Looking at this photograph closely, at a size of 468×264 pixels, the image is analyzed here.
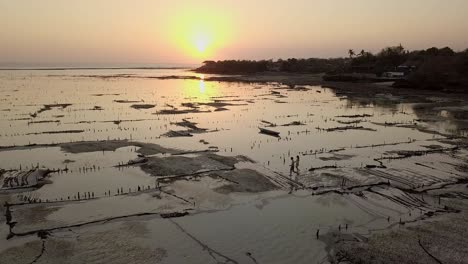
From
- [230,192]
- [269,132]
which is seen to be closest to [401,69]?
[269,132]

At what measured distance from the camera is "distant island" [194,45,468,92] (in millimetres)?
54438

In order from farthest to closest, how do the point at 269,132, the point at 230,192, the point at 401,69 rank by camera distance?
the point at 401,69
the point at 269,132
the point at 230,192

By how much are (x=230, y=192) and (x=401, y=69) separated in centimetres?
6545

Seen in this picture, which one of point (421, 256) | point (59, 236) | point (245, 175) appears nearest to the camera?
point (421, 256)

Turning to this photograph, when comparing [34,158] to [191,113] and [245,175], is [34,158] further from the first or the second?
[191,113]

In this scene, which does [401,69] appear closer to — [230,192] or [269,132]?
[269,132]

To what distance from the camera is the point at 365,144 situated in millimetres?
22422

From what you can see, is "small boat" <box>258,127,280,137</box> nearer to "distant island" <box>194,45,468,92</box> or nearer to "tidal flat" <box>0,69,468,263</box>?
"tidal flat" <box>0,69,468,263</box>

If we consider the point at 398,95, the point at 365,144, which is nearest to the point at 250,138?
the point at 365,144

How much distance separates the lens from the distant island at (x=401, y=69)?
54438 millimetres

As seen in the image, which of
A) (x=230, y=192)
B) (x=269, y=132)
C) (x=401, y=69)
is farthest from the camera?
(x=401, y=69)

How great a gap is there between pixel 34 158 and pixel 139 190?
753 centimetres

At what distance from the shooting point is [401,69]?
232ft

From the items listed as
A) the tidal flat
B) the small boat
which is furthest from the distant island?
the small boat
